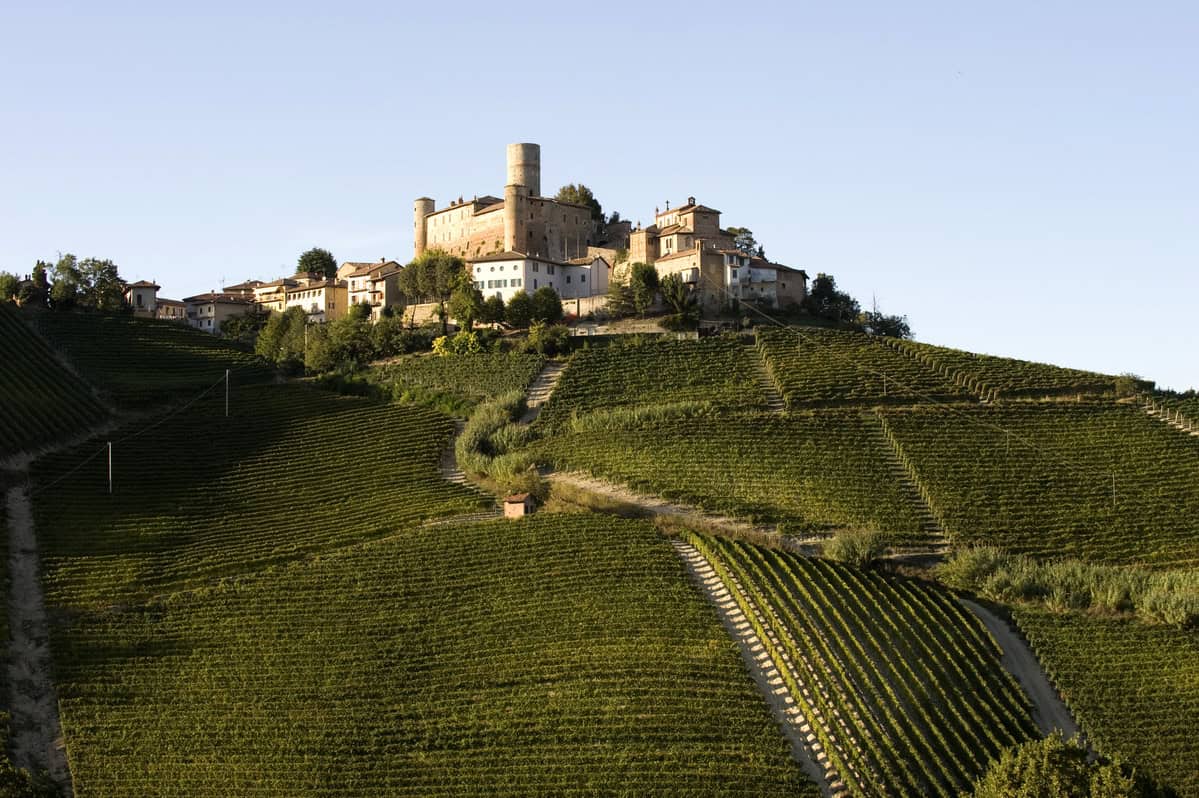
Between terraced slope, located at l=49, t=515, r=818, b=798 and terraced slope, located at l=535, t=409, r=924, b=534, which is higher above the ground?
terraced slope, located at l=535, t=409, r=924, b=534

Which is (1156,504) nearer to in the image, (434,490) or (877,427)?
(877,427)

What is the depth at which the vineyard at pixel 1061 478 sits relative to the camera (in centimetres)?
4412

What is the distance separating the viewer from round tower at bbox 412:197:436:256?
87500 millimetres

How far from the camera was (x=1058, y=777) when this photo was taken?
1128 inches

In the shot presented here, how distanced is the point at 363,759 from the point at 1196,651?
22286 mm

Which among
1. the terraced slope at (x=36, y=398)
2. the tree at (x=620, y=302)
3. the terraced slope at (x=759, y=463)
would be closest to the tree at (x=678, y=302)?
the tree at (x=620, y=302)

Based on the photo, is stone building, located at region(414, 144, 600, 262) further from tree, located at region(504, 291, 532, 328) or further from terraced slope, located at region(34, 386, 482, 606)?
terraced slope, located at region(34, 386, 482, 606)

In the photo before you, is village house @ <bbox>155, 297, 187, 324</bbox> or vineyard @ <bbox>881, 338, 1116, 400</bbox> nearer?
vineyard @ <bbox>881, 338, 1116, 400</bbox>

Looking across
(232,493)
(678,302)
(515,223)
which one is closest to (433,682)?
(232,493)

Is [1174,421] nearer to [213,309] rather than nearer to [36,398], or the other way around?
[36,398]

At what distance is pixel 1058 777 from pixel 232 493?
30.1m

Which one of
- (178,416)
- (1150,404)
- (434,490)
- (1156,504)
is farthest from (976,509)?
(178,416)

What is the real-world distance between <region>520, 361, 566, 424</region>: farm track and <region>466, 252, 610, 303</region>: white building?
11.3 m

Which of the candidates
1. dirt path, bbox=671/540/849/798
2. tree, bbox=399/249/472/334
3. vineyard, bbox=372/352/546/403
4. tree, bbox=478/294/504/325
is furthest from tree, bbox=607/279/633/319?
dirt path, bbox=671/540/849/798
